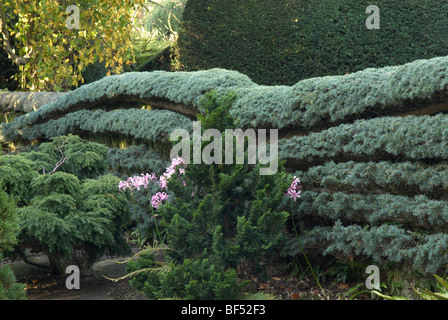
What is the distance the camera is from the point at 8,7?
10.4m

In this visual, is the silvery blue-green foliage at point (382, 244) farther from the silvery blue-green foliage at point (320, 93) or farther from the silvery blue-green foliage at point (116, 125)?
the silvery blue-green foliage at point (116, 125)

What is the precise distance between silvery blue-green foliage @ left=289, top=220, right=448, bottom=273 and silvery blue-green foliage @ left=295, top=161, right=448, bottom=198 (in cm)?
32

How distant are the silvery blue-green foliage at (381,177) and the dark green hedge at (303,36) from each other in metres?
4.91

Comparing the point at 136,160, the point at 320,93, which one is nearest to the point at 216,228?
the point at 320,93

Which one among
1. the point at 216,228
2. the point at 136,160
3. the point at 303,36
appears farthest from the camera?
the point at 303,36

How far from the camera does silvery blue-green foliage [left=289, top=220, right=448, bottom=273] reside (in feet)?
10.9

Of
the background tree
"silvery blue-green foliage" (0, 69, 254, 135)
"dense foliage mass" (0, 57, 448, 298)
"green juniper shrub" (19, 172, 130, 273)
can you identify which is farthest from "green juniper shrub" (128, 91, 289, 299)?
the background tree

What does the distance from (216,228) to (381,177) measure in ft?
4.53

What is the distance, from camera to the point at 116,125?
7.13 metres

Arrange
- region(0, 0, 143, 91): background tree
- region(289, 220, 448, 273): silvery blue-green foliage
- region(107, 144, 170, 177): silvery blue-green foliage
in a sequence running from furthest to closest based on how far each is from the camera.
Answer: region(0, 0, 143, 91): background tree
region(107, 144, 170, 177): silvery blue-green foliage
region(289, 220, 448, 273): silvery blue-green foliage

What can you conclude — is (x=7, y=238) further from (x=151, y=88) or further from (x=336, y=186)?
(x=151, y=88)

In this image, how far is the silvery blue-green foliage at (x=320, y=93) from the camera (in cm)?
380

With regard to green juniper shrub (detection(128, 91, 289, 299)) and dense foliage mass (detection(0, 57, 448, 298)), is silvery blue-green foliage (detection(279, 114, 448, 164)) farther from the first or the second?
green juniper shrub (detection(128, 91, 289, 299))
